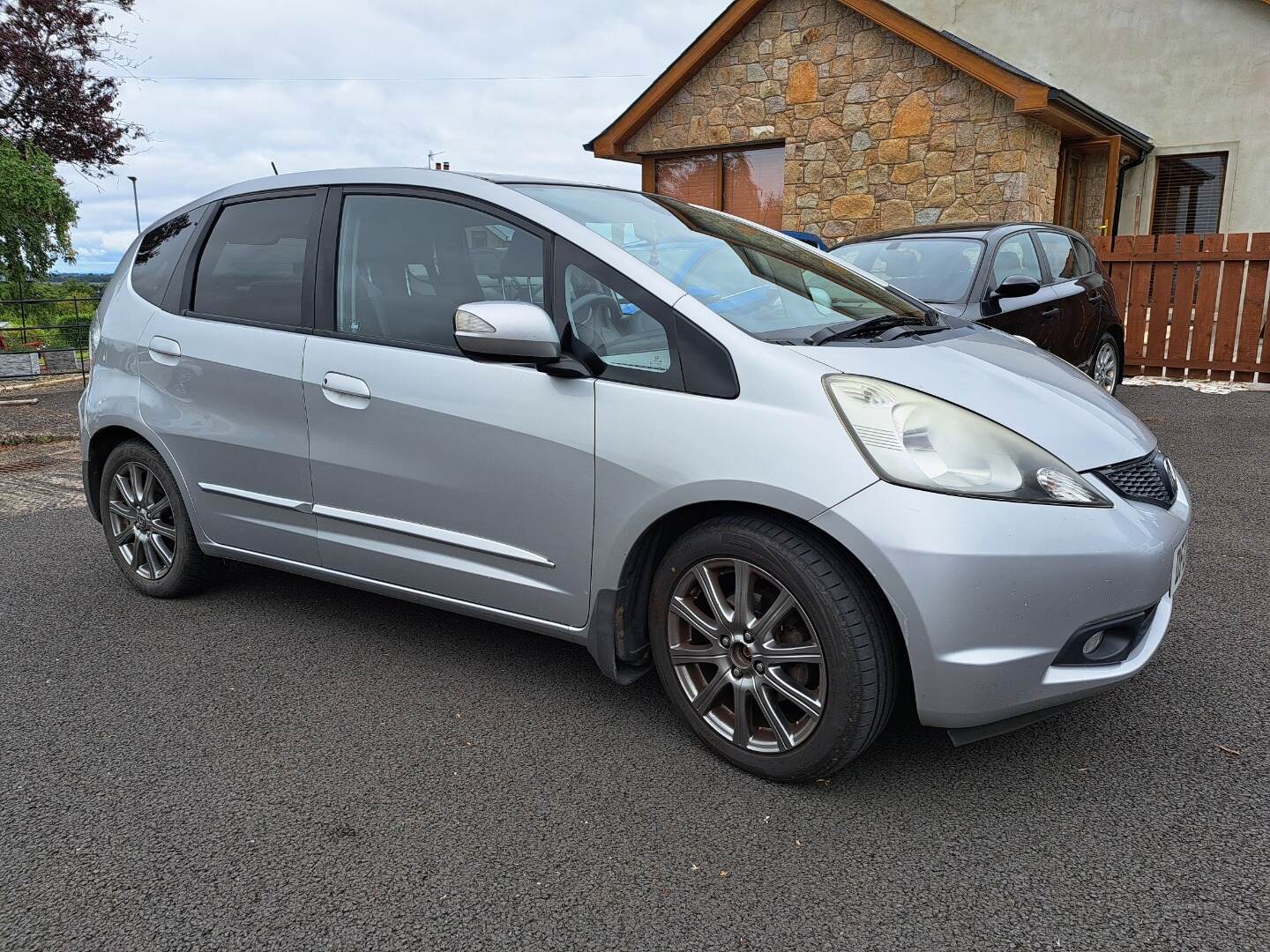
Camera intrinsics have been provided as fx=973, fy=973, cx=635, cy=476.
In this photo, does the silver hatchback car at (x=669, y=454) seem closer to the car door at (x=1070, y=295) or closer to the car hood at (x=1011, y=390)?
the car hood at (x=1011, y=390)

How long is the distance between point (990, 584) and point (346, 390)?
6.95ft

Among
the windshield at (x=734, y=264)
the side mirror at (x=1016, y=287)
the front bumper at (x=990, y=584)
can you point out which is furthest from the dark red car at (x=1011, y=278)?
the front bumper at (x=990, y=584)

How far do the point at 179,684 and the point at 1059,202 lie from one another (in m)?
13.5

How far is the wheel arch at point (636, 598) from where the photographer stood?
2.69 m

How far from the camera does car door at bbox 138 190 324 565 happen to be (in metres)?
3.50

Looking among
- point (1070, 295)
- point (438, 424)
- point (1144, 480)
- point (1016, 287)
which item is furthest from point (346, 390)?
point (1070, 295)

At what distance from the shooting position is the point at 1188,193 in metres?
15.1

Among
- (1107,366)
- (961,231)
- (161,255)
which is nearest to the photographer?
(161,255)

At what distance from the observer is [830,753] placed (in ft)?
8.25

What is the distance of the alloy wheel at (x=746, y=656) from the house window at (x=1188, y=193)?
15494 mm

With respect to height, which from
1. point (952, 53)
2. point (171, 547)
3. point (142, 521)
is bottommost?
point (171, 547)

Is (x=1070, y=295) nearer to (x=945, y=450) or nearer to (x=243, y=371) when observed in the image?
(x=945, y=450)

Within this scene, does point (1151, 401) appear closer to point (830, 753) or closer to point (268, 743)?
point (830, 753)

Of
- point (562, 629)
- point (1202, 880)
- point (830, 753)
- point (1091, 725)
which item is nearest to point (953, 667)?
point (830, 753)
